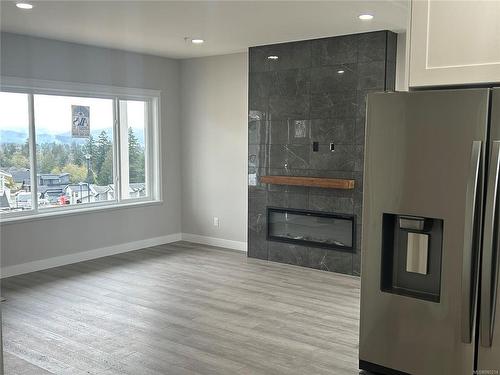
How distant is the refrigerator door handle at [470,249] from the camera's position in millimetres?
1784

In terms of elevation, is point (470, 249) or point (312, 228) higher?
point (470, 249)

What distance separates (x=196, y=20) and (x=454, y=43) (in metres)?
3.23

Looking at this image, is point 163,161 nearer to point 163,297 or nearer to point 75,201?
point 75,201

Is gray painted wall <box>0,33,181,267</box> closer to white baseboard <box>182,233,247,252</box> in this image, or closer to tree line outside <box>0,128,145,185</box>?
white baseboard <box>182,233,247,252</box>

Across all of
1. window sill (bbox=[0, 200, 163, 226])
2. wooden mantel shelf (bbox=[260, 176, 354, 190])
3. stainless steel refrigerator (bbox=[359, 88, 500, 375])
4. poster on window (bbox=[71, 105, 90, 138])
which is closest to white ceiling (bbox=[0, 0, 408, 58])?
poster on window (bbox=[71, 105, 90, 138])

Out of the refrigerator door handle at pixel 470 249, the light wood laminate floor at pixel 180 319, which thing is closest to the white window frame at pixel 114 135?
the light wood laminate floor at pixel 180 319

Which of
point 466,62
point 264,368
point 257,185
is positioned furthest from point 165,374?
point 257,185

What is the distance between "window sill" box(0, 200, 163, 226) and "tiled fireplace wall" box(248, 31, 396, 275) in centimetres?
156

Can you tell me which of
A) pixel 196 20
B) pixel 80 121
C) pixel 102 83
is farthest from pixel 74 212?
pixel 196 20

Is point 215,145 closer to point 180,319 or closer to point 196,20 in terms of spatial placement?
point 196,20

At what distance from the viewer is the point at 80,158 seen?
6.22 metres

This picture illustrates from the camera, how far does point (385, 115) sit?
201 centimetres

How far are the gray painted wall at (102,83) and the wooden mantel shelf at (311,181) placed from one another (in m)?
1.78

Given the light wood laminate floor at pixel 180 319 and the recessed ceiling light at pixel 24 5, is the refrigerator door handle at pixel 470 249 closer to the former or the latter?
the light wood laminate floor at pixel 180 319
